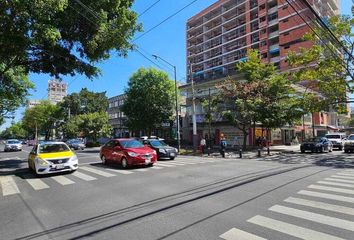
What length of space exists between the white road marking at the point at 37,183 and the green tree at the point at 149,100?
27044 millimetres

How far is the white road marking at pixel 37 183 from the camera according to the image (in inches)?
422

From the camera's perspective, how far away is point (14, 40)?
1188 cm

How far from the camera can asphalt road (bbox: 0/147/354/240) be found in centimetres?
550

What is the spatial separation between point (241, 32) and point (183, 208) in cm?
7353

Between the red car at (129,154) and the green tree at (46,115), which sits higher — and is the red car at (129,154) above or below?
below

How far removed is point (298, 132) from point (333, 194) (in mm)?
42304

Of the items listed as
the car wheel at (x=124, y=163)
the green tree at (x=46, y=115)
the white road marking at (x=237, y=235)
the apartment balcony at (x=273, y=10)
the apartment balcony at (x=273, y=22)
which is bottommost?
the white road marking at (x=237, y=235)

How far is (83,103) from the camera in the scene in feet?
247

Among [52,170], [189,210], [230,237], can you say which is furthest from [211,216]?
[52,170]

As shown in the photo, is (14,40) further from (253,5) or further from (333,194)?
(253,5)

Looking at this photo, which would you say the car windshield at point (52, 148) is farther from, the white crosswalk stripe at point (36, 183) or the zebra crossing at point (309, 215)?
the zebra crossing at point (309, 215)

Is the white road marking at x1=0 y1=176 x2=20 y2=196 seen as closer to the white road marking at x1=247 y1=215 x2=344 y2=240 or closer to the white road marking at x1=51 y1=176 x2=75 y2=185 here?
the white road marking at x1=51 y1=176 x2=75 y2=185

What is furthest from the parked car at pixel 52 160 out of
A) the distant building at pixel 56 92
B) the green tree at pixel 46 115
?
the distant building at pixel 56 92

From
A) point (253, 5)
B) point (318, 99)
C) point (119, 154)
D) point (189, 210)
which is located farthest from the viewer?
point (253, 5)
